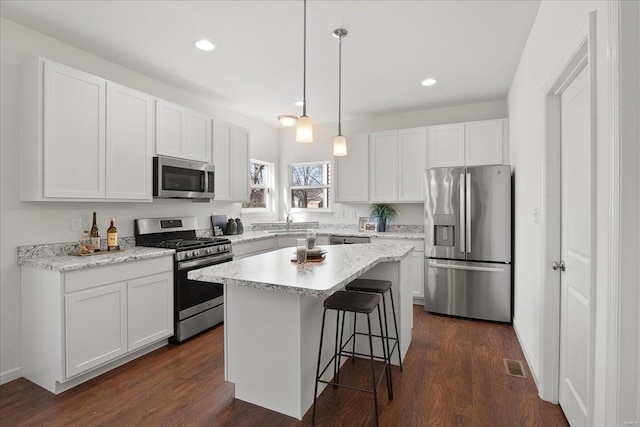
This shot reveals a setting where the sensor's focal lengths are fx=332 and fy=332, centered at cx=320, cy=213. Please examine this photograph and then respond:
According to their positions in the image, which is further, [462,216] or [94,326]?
[462,216]

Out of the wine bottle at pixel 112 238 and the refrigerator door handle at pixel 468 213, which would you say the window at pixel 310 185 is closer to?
the refrigerator door handle at pixel 468 213

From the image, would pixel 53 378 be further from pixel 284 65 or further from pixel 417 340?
pixel 284 65

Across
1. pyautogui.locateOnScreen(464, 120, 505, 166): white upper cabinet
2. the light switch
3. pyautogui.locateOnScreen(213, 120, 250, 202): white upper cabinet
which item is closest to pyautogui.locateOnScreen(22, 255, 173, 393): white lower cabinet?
pyautogui.locateOnScreen(213, 120, 250, 202): white upper cabinet

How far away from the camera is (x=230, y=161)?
4336 mm

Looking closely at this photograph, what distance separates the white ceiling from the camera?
2387 mm

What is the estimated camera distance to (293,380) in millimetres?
1979

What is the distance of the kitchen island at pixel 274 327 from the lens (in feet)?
6.29

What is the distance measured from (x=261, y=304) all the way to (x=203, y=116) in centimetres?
268

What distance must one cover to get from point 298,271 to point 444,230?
2571 millimetres

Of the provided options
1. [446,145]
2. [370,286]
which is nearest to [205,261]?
[370,286]

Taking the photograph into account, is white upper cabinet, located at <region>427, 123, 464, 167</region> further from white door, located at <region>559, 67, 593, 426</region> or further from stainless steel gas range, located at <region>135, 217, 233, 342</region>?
stainless steel gas range, located at <region>135, 217, 233, 342</region>

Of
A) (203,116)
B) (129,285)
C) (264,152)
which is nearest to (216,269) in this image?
(129,285)

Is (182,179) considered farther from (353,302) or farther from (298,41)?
(353,302)

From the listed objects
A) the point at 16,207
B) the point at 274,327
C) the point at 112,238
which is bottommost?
the point at 274,327
